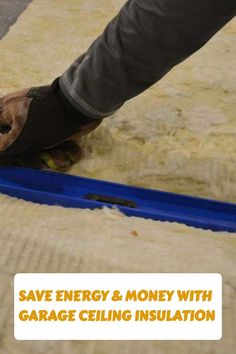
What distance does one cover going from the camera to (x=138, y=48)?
0.75m

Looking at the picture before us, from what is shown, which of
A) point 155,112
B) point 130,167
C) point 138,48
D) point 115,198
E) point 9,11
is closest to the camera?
point 138,48

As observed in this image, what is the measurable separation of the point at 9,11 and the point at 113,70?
38.0 inches

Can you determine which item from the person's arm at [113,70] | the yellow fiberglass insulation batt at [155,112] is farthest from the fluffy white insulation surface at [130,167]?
the person's arm at [113,70]

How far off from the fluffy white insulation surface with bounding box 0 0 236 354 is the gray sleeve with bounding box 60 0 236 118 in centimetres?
20

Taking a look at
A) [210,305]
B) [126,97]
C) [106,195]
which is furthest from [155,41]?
[210,305]

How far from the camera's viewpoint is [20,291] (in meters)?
0.64

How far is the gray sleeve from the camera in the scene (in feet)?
2.30

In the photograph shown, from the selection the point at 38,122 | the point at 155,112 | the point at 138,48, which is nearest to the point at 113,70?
the point at 138,48

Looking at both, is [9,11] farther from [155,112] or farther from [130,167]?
[130,167]

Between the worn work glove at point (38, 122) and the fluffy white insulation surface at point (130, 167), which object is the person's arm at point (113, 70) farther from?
the fluffy white insulation surface at point (130, 167)

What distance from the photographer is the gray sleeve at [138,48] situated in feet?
2.30

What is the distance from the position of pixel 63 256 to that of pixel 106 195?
0.22 m

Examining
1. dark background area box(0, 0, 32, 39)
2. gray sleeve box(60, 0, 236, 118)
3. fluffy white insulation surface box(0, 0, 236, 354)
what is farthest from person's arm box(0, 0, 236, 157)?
dark background area box(0, 0, 32, 39)

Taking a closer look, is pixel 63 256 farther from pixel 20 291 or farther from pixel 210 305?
pixel 210 305
